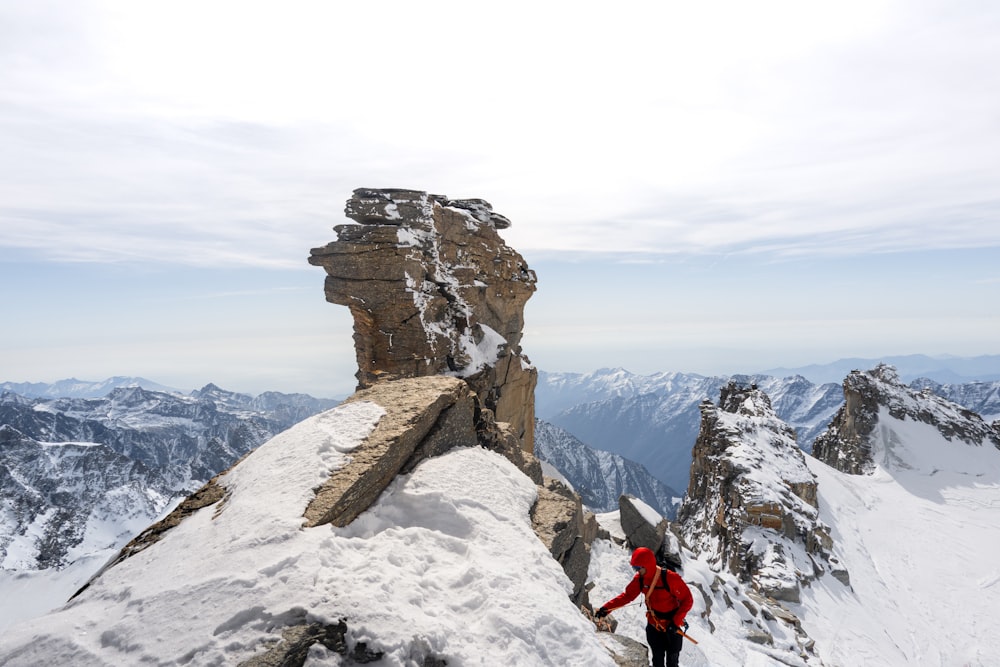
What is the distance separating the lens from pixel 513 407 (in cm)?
3669

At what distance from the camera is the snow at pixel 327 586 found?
7.76 metres

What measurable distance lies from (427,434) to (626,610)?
12341 millimetres

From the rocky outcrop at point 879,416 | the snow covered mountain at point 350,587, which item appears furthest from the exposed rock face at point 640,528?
the rocky outcrop at point 879,416

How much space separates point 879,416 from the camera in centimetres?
Answer: 7362

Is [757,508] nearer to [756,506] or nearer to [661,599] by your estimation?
[756,506]

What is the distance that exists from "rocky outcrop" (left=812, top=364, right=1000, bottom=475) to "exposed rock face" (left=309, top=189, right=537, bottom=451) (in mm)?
62388

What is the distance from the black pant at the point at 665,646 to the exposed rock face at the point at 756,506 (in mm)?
27241

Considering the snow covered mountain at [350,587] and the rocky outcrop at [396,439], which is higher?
the rocky outcrop at [396,439]

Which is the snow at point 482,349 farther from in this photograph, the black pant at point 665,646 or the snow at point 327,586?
the black pant at point 665,646

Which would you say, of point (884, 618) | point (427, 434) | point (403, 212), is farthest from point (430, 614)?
point (884, 618)

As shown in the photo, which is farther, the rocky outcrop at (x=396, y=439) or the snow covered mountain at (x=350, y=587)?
the rocky outcrop at (x=396, y=439)

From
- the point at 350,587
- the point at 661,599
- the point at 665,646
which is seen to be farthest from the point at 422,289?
the point at 350,587

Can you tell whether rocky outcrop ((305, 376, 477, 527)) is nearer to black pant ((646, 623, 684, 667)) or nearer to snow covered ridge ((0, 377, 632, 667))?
snow covered ridge ((0, 377, 632, 667))

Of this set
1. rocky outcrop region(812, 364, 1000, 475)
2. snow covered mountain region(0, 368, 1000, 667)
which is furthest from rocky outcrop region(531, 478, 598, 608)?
rocky outcrop region(812, 364, 1000, 475)
